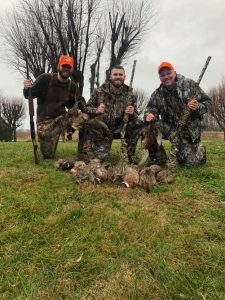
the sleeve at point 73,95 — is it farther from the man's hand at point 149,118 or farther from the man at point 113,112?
the man's hand at point 149,118

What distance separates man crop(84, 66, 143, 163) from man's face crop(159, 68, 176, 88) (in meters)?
0.77

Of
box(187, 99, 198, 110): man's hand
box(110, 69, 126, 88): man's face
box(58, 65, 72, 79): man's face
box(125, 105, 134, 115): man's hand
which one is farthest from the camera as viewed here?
box(58, 65, 72, 79): man's face

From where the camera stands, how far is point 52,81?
760 centimetres

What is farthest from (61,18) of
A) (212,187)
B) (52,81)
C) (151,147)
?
(212,187)

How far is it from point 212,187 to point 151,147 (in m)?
1.85

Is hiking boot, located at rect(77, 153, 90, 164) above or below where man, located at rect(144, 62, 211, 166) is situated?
below

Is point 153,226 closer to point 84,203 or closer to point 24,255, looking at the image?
point 84,203

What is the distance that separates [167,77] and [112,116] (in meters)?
1.49

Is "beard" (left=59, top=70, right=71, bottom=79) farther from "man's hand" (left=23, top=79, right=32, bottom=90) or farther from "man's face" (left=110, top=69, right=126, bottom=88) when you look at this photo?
"man's face" (left=110, top=69, right=126, bottom=88)

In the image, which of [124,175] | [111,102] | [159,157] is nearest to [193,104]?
[159,157]

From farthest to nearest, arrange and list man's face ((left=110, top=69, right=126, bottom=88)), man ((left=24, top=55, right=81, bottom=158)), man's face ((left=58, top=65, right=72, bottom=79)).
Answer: man ((left=24, top=55, right=81, bottom=158)) < man's face ((left=58, top=65, right=72, bottom=79)) < man's face ((left=110, top=69, right=126, bottom=88))

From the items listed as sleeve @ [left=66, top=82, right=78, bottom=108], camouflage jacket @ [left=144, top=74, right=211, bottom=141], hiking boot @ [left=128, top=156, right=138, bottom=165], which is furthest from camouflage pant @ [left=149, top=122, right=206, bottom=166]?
sleeve @ [left=66, top=82, right=78, bottom=108]

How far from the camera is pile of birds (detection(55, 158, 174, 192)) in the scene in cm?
537

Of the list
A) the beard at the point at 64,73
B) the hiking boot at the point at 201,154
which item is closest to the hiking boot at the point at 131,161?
the hiking boot at the point at 201,154
